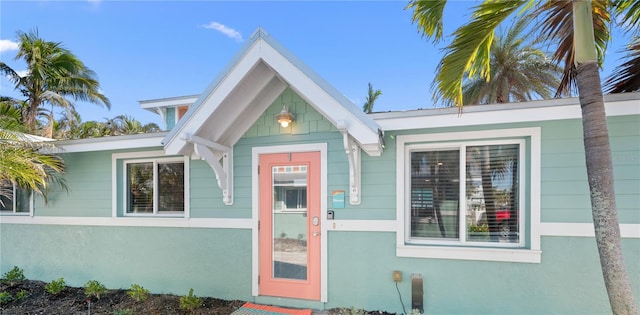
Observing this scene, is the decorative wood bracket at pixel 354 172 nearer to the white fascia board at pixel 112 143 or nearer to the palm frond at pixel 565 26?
the palm frond at pixel 565 26

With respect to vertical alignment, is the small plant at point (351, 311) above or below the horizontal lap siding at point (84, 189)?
below

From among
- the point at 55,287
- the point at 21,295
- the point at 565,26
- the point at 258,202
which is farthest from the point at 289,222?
the point at 21,295

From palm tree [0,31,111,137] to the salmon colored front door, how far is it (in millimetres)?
11423

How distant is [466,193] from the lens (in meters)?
3.76

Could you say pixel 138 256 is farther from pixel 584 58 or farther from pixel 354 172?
pixel 584 58

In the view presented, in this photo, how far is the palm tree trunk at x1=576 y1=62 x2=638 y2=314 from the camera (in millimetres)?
2332

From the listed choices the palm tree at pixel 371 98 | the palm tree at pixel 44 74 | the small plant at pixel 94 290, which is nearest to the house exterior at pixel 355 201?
the small plant at pixel 94 290

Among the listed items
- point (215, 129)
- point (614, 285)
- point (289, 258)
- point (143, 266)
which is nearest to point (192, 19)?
point (215, 129)

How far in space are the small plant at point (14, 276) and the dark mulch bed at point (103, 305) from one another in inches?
12.7

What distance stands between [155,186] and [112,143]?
989 mm

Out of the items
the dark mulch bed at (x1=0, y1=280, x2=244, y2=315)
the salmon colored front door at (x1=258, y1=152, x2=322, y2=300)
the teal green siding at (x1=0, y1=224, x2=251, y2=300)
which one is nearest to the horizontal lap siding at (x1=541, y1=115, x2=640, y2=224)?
the salmon colored front door at (x1=258, y1=152, x2=322, y2=300)

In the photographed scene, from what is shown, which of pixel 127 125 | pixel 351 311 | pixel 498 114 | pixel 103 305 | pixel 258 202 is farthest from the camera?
pixel 127 125

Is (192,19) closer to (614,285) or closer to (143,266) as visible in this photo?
(143,266)

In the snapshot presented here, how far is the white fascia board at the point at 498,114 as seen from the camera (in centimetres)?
323
